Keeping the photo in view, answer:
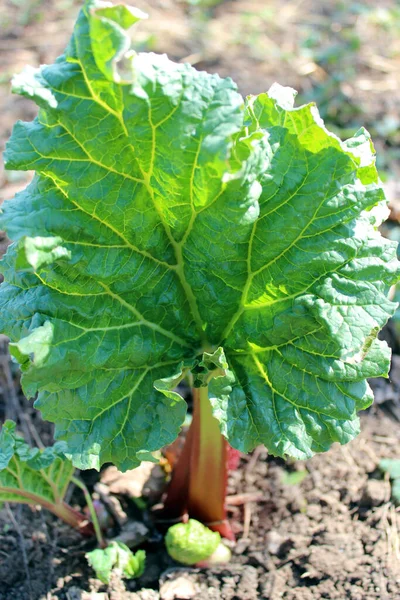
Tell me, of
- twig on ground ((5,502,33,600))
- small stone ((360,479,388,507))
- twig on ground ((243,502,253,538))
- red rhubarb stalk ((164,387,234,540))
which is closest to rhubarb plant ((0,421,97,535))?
twig on ground ((5,502,33,600))

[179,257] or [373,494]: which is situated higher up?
[179,257]

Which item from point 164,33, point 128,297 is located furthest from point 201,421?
point 164,33

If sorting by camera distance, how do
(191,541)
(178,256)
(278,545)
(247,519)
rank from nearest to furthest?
(178,256), (191,541), (278,545), (247,519)

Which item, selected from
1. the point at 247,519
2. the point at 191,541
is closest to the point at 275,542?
the point at 247,519

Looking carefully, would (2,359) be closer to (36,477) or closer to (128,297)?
(36,477)

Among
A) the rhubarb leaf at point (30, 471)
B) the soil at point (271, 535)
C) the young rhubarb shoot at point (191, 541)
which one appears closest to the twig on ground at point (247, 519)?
the soil at point (271, 535)

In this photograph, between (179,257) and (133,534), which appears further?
(133,534)

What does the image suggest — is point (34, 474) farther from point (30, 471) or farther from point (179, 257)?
point (179, 257)

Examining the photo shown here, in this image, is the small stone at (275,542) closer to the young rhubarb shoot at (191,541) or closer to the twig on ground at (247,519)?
the twig on ground at (247,519)
